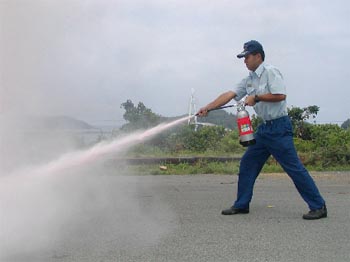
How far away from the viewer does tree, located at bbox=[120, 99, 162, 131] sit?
23.0 feet

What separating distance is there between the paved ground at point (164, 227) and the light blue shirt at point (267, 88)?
112 cm

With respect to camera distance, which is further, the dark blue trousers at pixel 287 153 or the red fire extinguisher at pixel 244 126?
the red fire extinguisher at pixel 244 126

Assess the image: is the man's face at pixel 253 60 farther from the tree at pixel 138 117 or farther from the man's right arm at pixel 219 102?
the tree at pixel 138 117

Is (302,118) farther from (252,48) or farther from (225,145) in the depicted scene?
(252,48)

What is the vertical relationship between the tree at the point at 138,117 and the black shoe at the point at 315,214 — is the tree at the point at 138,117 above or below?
above

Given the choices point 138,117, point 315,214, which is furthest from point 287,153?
point 138,117

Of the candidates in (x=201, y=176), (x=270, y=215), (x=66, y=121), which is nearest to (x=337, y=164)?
(x=201, y=176)

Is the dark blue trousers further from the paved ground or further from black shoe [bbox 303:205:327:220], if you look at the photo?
the paved ground

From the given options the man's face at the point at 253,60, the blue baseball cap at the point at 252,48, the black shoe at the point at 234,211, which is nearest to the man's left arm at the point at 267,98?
the man's face at the point at 253,60

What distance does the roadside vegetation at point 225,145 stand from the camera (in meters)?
9.61

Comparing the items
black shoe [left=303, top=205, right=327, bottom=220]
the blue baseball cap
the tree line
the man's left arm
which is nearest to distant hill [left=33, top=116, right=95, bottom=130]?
the man's left arm

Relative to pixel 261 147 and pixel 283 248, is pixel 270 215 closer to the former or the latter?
pixel 261 147

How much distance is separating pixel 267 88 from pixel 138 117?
2.96 metres

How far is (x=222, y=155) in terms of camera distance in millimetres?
10953
